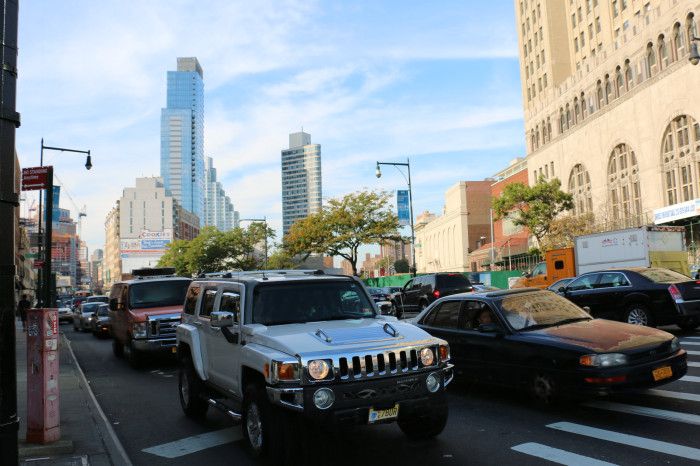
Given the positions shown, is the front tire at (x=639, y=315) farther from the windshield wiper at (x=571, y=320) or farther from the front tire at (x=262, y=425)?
the front tire at (x=262, y=425)

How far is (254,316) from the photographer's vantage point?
21.1 ft

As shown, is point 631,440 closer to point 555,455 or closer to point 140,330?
point 555,455

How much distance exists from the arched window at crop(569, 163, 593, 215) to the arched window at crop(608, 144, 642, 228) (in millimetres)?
3799

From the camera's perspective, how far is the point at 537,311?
8523 mm

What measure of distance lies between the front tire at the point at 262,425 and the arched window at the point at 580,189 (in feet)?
181

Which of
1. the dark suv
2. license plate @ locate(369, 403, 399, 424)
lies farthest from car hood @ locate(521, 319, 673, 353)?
the dark suv

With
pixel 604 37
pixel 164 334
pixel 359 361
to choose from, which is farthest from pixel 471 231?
pixel 359 361

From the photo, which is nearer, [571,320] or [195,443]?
[195,443]

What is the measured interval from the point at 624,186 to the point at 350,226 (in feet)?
80.1

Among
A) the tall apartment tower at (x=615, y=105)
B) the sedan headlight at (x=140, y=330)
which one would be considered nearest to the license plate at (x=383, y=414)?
the sedan headlight at (x=140, y=330)

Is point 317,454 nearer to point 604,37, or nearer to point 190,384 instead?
point 190,384

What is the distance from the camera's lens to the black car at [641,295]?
1314 centimetres

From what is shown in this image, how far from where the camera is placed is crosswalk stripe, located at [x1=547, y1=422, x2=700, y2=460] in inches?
219

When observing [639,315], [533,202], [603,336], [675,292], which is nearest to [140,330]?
[603,336]
